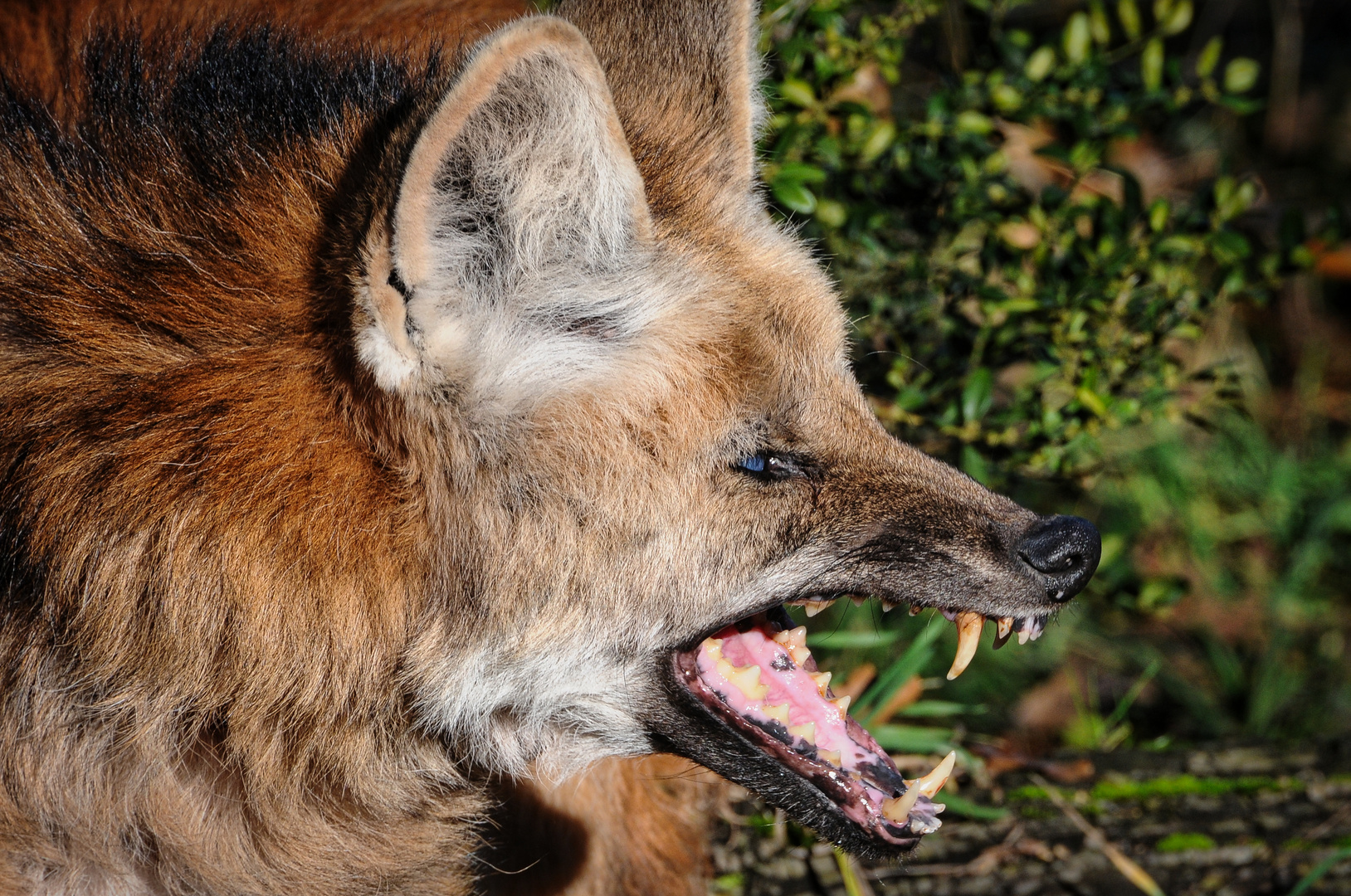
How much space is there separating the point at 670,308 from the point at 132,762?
1.29 metres

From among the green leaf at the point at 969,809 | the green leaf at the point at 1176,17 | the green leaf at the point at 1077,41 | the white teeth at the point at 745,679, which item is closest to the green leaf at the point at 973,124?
the green leaf at the point at 1077,41

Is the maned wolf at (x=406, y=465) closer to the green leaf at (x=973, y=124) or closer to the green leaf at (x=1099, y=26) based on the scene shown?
the green leaf at (x=973, y=124)

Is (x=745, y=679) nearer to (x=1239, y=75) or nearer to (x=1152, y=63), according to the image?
(x=1152, y=63)

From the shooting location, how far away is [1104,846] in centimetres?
310

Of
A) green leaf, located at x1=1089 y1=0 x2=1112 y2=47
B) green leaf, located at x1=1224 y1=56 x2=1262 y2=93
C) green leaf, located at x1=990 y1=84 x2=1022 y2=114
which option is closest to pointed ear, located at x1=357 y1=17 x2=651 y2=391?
green leaf, located at x1=990 y1=84 x2=1022 y2=114

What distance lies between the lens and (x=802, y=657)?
2.46 metres

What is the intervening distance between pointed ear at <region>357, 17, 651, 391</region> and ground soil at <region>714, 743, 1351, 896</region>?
1.65 meters

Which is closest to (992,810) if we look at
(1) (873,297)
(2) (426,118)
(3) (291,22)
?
(1) (873,297)

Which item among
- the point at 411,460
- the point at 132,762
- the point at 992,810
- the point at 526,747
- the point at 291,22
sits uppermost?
the point at 291,22

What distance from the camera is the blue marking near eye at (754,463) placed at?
2154mm

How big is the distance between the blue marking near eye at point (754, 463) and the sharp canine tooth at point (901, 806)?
71 cm

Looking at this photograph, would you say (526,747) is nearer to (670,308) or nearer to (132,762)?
(132,762)

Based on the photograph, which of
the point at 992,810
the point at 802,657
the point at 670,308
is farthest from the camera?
the point at 992,810

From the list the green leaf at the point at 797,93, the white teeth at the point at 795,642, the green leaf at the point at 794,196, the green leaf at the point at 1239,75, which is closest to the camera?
the white teeth at the point at 795,642
